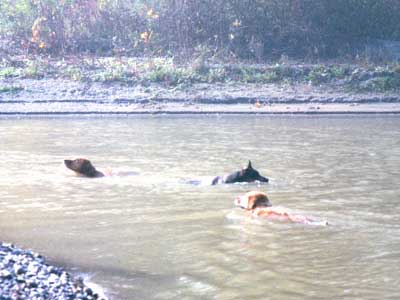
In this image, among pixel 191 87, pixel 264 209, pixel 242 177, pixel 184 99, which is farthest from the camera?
pixel 191 87

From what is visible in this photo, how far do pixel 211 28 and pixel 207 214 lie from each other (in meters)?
20.3

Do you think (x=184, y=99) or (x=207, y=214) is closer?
(x=207, y=214)

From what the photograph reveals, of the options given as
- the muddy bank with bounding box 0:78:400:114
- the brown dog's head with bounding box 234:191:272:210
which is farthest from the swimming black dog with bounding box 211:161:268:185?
the muddy bank with bounding box 0:78:400:114

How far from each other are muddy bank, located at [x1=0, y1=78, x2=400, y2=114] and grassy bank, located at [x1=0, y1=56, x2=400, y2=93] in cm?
36

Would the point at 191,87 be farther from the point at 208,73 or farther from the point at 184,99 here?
the point at 208,73

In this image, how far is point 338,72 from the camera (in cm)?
2623

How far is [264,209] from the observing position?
10258 mm

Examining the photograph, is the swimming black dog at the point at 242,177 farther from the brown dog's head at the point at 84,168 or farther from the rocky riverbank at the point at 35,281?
the rocky riverbank at the point at 35,281

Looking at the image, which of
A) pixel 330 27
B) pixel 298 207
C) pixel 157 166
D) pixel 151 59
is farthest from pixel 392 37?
pixel 298 207

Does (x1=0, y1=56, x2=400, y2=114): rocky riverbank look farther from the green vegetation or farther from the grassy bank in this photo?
the green vegetation

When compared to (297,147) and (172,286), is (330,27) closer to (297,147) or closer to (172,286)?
(297,147)

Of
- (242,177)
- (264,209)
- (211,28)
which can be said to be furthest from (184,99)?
(264,209)

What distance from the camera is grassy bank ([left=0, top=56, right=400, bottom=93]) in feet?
84.6

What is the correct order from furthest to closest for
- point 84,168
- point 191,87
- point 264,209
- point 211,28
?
point 211,28 → point 191,87 → point 84,168 → point 264,209
